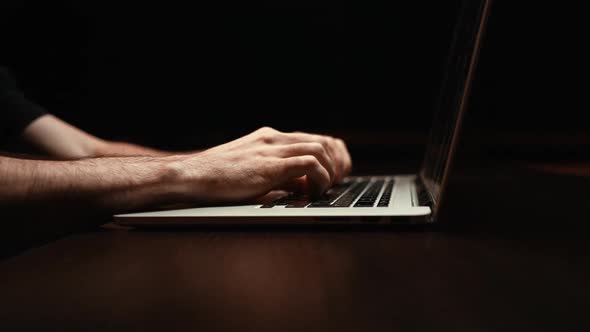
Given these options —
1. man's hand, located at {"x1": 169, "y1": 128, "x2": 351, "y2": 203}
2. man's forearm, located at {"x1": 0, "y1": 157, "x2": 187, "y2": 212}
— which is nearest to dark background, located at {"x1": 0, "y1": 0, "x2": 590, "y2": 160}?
man's hand, located at {"x1": 169, "y1": 128, "x2": 351, "y2": 203}

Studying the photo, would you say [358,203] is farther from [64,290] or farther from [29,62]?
[29,62]

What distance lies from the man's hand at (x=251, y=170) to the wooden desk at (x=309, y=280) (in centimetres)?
11

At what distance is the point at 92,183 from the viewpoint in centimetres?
61

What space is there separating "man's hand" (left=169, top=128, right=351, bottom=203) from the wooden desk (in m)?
0.11

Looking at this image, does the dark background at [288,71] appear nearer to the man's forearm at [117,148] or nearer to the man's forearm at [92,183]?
the man's forearm at [117,148]

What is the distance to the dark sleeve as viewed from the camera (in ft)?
4.52

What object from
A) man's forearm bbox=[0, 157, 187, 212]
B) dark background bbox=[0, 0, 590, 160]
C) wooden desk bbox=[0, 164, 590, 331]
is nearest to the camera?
wooden desk bbox=[0, 164, 590, 331]

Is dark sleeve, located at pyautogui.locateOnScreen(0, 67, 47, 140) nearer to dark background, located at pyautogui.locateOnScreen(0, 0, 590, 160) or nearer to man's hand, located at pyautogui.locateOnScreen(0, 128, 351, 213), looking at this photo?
man's hand, located at pyautogui.locateOnScreen(0, 128, 351, 213)

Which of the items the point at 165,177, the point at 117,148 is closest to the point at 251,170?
the point at 165,177

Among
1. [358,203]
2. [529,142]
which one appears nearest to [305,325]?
[358,203]

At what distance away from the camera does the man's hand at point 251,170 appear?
66cm

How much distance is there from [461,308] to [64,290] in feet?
0.98

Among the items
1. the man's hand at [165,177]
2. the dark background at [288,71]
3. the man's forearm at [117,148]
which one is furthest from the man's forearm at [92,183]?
the dark background at [288,71]

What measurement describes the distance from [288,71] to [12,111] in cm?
169
